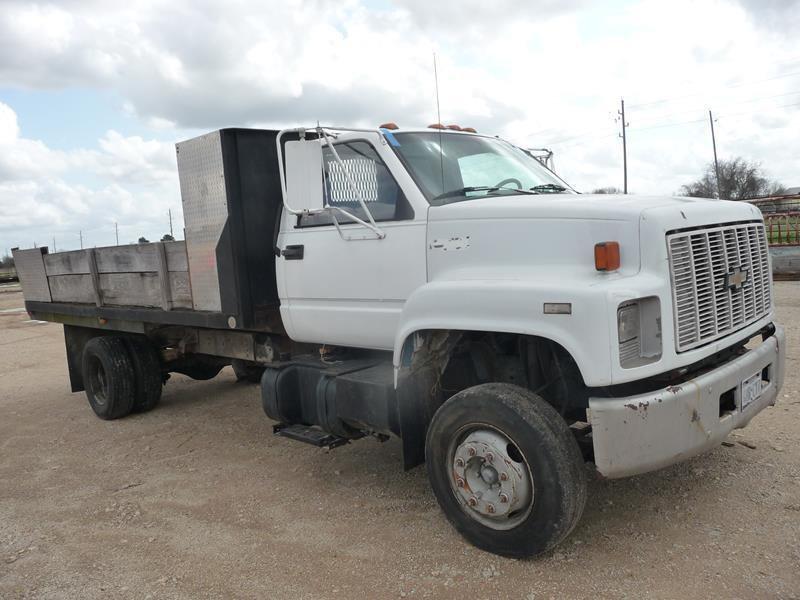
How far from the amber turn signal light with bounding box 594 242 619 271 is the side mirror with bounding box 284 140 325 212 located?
1.64 meters

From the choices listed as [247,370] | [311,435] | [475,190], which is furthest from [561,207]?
[247,370]

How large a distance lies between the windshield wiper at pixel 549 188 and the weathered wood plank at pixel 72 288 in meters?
4.73

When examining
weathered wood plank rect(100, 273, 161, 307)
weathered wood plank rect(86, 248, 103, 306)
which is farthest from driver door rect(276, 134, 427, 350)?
weathered wood plank rect(86, 248, 103, 306)

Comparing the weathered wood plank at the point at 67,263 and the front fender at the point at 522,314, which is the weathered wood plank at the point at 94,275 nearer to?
the weathered wood plank at the point at 67,263

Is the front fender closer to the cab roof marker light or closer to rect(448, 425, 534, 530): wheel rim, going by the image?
the cab roof marker light

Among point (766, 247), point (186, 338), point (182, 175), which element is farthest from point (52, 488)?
point (766, 247)

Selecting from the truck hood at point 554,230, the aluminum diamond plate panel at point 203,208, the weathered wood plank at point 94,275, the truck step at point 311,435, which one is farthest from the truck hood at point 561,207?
the weathered wood plank at point 94,275

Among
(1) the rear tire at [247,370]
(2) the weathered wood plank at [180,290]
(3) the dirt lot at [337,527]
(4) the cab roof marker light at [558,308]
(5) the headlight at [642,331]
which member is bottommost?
(3) the dirt lot at [337,527]

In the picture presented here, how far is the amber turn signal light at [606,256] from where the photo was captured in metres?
3.24

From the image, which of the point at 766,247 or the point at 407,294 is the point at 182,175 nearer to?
the point at 407,294

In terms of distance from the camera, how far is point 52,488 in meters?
5.12

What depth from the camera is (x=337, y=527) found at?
4.12 meters

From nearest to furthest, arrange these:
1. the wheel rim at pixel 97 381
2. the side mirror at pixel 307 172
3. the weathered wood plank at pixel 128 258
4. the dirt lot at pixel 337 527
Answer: the dirt lot at pixel 337 527
the side mirror at pixel 307 172
the weathered wood plank at pixel 128 258
the wheel rim at pixel 97 381

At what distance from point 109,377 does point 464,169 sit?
14.7ft
